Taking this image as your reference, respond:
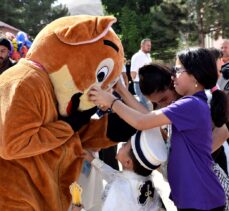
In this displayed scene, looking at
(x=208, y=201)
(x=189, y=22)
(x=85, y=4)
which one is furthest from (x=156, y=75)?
(x=85, y=4)

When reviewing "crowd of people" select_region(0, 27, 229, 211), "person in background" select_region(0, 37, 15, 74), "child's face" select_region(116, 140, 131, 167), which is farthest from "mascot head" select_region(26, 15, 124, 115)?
"person in background" select_region(0, 37, 15, 74)

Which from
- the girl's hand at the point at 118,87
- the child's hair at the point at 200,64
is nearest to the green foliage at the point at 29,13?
the girl's hand at the point at 118,87

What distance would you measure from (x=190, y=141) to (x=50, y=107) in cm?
71

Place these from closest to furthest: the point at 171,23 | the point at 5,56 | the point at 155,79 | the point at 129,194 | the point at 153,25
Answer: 1. the point at 129,194
2. the point at 155,79
3. the point at 5,56
4. the point at 171,23
5. the point at 153,25

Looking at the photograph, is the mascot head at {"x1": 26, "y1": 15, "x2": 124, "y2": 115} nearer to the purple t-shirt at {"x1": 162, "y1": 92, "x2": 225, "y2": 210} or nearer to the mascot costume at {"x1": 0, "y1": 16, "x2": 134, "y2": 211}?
the mascot costume at {"x1": 0, "y1": 16, "x2": 134, "y2": 211}

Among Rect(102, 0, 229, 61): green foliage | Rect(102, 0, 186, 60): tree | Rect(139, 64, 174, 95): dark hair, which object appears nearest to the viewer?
Rect(139, 64, 174, 95): dark hair

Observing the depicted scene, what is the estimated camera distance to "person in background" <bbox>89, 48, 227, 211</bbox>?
1965 mm

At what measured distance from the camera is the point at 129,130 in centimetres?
246

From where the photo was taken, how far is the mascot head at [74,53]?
6.94 feet

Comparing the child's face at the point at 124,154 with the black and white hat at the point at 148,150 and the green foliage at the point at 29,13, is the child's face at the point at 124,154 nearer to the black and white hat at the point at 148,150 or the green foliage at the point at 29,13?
the black and white hat at the point at 148,150

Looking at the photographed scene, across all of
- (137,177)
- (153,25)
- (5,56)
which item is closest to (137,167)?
(137,177)

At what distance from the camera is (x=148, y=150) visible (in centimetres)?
197

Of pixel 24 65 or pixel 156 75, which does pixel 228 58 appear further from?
pixel 24 65

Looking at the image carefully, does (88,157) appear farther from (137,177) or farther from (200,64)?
(200,64)
